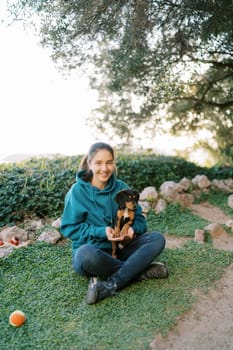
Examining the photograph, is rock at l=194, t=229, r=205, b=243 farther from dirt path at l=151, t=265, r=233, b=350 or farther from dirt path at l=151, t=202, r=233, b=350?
dirt path at l=151, t=265, r=233, b=350

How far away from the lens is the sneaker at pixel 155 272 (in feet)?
10.7

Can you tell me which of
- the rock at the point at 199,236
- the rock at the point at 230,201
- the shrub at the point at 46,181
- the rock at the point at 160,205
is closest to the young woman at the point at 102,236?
the rock at the point at 199,236

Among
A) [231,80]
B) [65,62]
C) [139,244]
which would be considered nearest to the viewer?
[139,244]

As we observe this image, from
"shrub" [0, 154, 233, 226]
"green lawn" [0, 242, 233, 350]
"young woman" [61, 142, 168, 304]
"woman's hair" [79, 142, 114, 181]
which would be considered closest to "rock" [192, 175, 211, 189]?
"shrub" [0, 154, 233, 226]

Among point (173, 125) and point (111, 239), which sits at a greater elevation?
point (173, 125)

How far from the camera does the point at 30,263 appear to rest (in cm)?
373

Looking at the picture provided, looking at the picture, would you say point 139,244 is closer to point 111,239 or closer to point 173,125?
point 111,239

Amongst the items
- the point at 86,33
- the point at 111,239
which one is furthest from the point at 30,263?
the point at 86,33

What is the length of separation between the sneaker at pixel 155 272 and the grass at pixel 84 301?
0.14 ft

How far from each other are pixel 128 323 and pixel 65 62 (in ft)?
14.0

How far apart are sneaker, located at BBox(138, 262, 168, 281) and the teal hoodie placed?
317 mm

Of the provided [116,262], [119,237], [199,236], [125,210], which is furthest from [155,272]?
[199,236]

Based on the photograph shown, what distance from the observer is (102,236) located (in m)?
3.16

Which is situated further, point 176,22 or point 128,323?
point 176,22
